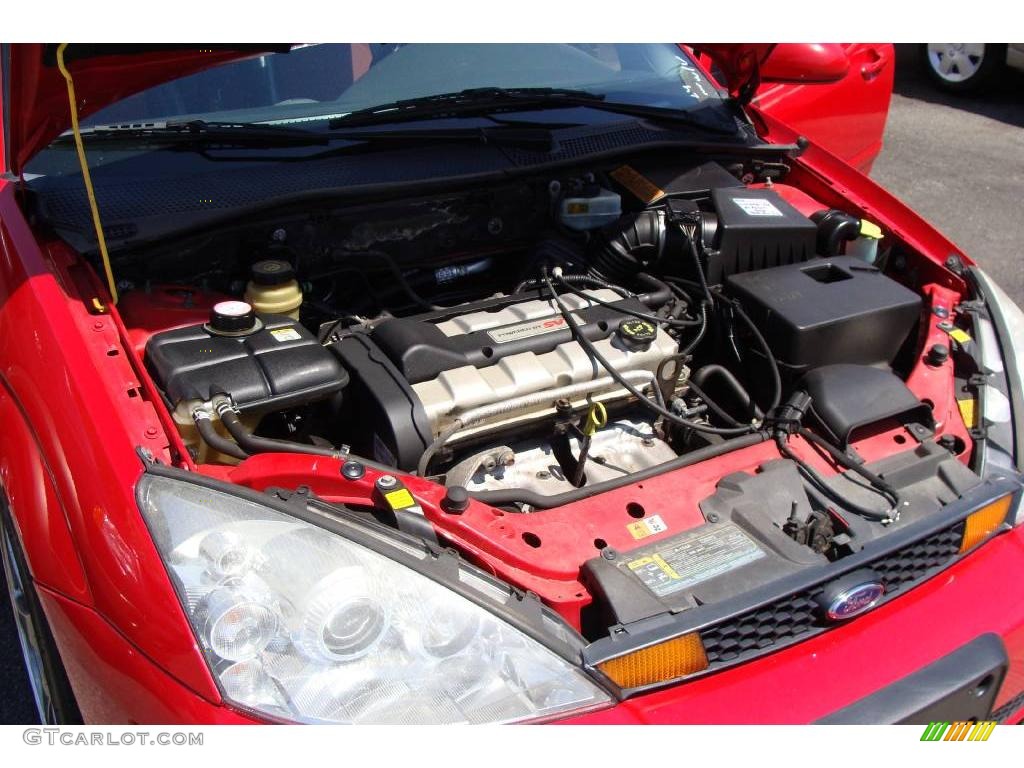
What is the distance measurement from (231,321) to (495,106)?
1117mm

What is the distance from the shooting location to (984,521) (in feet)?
5.80

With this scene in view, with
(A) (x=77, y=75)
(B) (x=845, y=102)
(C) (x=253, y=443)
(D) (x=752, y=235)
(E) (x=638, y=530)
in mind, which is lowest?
(E) (x=638, y=530)

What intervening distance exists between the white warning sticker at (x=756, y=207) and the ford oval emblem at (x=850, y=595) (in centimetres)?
113

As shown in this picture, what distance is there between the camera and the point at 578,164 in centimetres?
242

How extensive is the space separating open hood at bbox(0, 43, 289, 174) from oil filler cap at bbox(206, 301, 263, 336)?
480mm

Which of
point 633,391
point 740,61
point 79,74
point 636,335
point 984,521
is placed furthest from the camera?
point 740,61

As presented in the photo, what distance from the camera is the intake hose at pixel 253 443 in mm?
1615

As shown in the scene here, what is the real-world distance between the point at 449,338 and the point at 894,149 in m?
5.25

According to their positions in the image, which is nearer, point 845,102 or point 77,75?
point 77,75

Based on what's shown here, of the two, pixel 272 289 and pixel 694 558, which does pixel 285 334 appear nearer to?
pixel 272 289

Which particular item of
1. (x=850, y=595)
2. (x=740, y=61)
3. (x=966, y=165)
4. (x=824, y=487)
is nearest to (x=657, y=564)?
(x=850, y=595)

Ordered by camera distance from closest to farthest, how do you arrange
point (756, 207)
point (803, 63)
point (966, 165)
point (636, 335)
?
point (636, 335) → point (756, 207) → point (803, 63) → point (966, 165)

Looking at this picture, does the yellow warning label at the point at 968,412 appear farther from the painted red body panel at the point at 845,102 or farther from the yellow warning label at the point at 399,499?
the painted red body panel at the point at 845,102

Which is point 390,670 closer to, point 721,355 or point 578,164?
point 721,355
